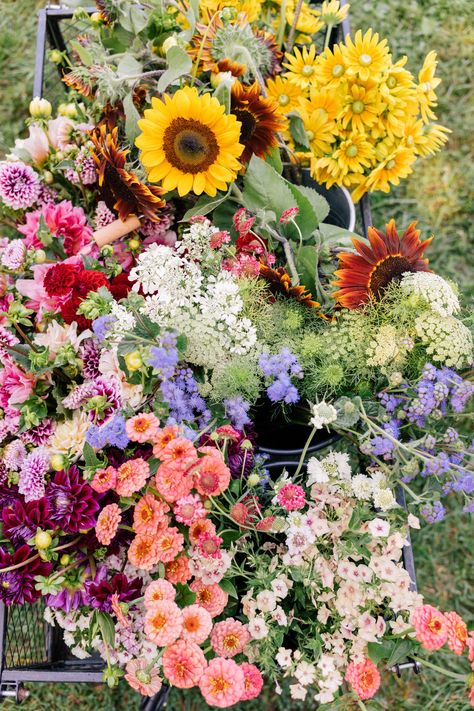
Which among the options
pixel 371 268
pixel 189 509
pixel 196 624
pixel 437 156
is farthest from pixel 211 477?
pixel 437 156

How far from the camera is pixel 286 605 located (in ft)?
2.90

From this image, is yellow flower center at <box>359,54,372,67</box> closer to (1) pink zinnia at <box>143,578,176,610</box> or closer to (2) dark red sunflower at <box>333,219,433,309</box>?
(2) dark red sunflower at <box>333,219,433,309</box>

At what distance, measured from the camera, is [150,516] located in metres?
0.76

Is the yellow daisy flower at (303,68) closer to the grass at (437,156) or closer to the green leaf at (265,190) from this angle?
the green leaf at (265,190)

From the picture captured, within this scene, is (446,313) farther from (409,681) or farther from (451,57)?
(451,57)

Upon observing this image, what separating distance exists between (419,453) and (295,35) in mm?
777

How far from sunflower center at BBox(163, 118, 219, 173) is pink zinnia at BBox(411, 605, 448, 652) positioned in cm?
64

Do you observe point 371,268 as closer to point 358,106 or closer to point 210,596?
point 358,106

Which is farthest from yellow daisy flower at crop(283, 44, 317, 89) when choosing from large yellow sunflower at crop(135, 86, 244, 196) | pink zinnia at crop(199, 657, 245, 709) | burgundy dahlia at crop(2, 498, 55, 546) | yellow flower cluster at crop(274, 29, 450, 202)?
pink zinnia at crop(199, 657, 245, 709)

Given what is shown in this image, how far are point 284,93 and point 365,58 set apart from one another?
17 cm

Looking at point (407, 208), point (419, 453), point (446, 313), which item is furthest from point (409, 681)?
point (407, 208)

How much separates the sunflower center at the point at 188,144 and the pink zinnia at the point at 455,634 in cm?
66

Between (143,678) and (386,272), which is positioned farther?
(386,272)

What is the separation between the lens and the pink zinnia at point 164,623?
680 mm
